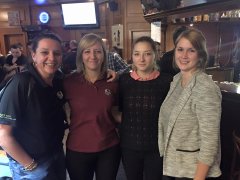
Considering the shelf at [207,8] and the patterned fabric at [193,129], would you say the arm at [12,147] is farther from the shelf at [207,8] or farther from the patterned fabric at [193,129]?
the shelf at [207,8]

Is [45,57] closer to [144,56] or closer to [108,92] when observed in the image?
[108,92]

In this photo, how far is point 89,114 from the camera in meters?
1.73

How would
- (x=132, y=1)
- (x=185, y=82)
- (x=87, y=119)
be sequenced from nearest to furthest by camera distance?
1. (x=185, y=82)
2. (x=87, y=119)
3. (x=132, y=1)

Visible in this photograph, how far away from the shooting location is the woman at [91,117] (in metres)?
1.74

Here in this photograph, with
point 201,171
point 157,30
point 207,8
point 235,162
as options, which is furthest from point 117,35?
point 201,171

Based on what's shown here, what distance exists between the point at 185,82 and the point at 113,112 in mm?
584

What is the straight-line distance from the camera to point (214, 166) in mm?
1426

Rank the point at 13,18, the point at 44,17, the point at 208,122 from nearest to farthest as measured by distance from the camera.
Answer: the point at 208,122, the point at 44,17, the point at 13,18

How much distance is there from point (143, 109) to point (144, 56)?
35cm

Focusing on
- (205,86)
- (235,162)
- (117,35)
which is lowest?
(235,162)

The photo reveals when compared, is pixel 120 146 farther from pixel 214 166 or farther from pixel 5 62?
pixel 5 62

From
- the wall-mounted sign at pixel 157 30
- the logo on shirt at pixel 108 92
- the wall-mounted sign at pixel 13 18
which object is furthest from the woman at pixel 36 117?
the wall-mounted sign at pixel 13 18

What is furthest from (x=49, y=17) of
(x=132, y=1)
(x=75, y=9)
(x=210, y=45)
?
(x=210, y=45)

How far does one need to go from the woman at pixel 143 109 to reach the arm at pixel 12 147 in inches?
25.7
